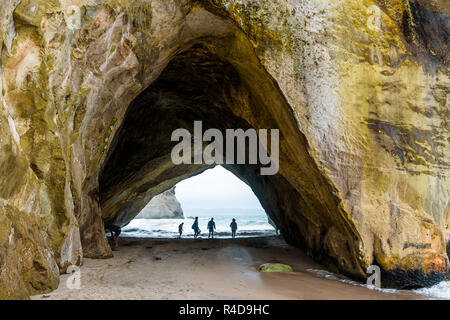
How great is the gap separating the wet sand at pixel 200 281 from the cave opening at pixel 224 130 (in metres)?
1.08

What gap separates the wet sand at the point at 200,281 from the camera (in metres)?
5.16

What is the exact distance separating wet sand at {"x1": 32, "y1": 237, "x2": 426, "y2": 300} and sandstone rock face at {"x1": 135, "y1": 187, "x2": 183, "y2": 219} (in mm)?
35544

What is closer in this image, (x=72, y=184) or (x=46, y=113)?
(x=46, y=113)

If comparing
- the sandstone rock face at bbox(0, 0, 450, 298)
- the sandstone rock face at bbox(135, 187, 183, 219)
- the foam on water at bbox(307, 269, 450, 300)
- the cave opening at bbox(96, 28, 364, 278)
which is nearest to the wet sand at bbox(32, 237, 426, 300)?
the foam on water at bbox(307, 269, 450, 300)

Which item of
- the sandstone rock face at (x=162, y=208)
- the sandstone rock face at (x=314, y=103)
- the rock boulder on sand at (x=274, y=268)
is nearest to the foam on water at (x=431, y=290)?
the sandstone rock face at (x=314, y=103)

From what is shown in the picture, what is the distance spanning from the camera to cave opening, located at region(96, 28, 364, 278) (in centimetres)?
745

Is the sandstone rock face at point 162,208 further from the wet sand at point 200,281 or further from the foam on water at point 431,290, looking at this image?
the foam on water at point 431,290

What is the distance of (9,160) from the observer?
12.9 ft

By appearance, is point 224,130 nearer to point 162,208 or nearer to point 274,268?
point 274,268

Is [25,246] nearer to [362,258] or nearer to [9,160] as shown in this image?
[9,160]

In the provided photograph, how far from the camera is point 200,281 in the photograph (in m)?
6.26

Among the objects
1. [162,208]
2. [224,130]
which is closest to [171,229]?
[162,208]
